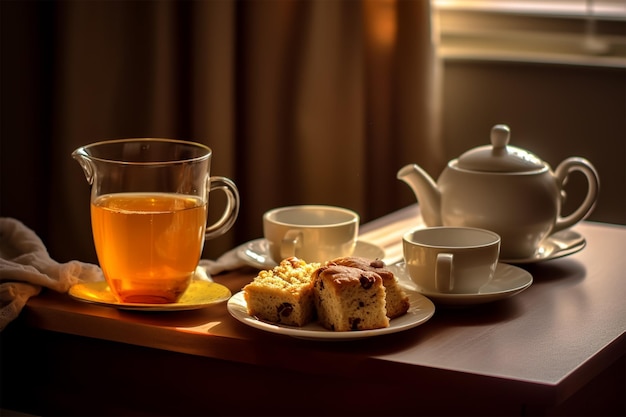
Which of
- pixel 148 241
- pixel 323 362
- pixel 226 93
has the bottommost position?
pixel 323 362

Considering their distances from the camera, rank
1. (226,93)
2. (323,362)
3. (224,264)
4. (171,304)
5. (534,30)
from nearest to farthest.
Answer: (323,362) < (171,304) < (224,264) < (226,93) < (534,30)

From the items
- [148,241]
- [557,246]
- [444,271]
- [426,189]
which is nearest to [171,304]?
[148,241]

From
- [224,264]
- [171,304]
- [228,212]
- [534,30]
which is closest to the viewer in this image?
[171,304]

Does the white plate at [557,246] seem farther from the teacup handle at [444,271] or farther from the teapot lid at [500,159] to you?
the teacup handle at [444,271]

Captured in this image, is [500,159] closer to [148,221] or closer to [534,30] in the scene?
[148,221]

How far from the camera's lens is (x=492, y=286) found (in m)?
1.09

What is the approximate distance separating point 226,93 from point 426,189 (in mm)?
788

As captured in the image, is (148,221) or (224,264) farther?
(224,264)

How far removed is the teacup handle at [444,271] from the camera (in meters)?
1.01

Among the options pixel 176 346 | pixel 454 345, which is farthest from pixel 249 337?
pixel 454 345

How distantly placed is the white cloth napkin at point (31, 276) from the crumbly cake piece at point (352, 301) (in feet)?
1.11

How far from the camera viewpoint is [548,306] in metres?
1.08

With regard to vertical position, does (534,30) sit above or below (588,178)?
above

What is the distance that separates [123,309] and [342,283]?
27 centimetres
